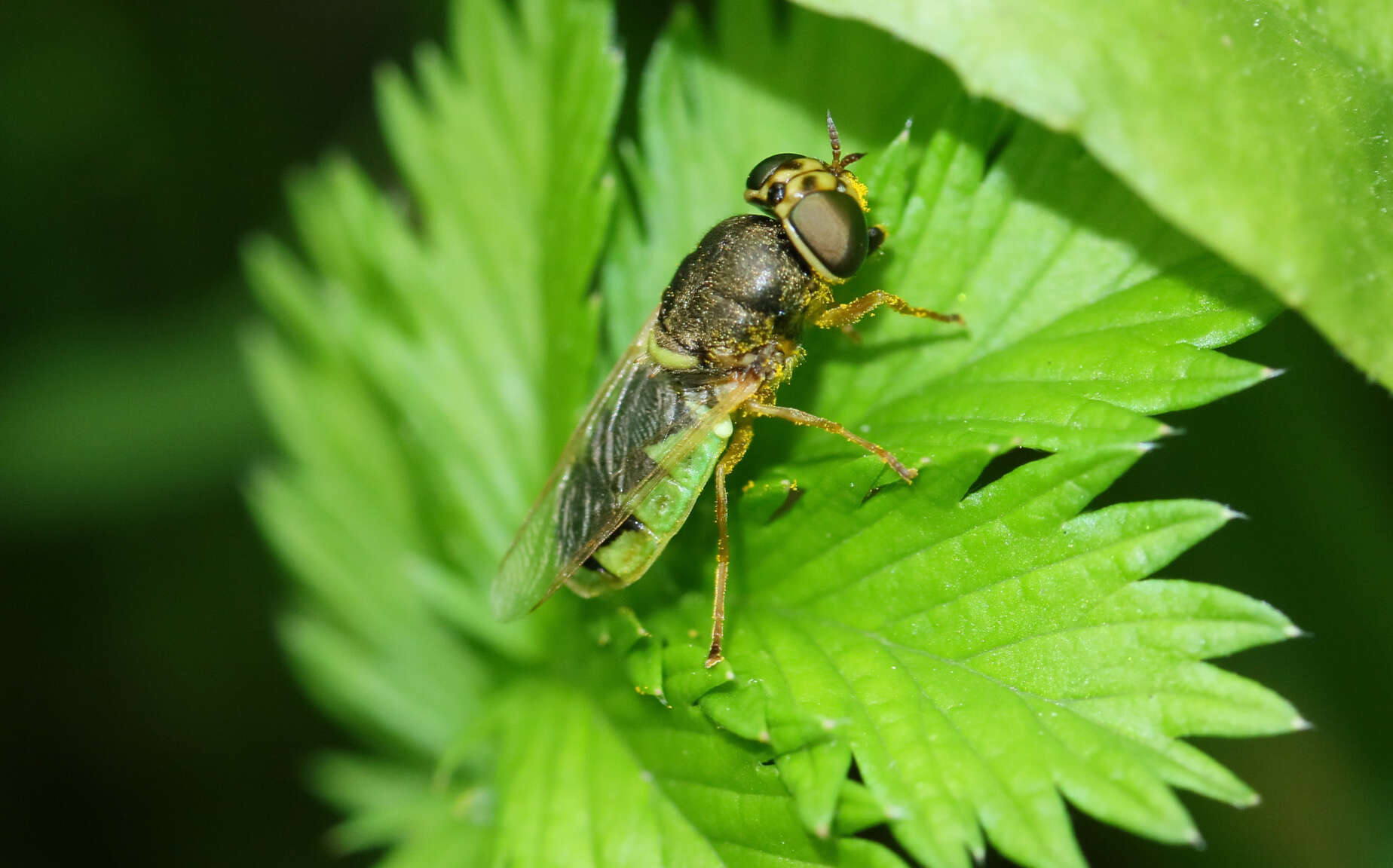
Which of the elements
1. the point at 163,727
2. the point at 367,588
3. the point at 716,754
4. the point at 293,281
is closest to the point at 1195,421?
the point at 716,754

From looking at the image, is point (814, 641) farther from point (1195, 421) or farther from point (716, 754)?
point (1195, 421)

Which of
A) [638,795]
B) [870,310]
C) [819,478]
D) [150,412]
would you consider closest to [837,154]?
[870,310]

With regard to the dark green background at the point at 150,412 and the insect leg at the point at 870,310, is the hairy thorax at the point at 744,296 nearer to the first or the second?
the insect leg at the point at 870,310

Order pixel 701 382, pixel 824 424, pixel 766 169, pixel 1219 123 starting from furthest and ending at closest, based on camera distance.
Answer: pixel 701 382 → pixel 766 169 → pixel 824 424 → pixel 1219 123

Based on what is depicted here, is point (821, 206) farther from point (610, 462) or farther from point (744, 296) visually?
point (610, 462)

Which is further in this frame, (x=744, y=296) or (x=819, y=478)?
(x=744, y=296)

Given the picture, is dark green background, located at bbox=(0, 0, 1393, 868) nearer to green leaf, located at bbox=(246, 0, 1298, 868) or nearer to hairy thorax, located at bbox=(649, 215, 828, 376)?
green leaf, located at bbox=(246, 0, 1298, 868)

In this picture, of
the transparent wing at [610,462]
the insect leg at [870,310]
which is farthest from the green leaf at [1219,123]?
the transparent wing at [610,462]

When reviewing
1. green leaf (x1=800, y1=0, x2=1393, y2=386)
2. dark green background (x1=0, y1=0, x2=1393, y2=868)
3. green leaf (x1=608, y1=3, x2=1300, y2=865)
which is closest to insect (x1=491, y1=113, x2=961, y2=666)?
green leaf (x1=608, y1=3, x2=1300, y2=865)
